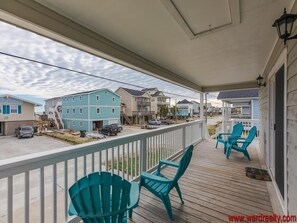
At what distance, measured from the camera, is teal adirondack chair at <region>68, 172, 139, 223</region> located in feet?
4.30

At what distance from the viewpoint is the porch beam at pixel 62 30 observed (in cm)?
151

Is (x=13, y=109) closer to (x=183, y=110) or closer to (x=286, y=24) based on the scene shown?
(x=286, y=24)

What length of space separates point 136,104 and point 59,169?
5.82 feet

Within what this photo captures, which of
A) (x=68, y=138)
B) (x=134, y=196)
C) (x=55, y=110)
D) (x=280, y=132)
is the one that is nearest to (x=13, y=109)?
(x=55, y=110)

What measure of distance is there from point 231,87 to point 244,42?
13.3 ft

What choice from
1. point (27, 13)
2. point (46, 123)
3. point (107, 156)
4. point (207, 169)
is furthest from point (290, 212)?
point (27, 13)

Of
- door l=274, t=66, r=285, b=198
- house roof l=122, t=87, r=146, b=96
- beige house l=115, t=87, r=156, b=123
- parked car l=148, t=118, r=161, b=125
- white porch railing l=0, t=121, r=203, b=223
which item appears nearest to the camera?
white porch railing l=0, t=121, r=203, b=223

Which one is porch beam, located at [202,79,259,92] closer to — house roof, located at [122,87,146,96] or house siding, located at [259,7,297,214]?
house roof, located at [122,87,146,96]

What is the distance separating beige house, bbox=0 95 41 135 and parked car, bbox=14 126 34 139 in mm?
35

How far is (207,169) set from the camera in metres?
3.61

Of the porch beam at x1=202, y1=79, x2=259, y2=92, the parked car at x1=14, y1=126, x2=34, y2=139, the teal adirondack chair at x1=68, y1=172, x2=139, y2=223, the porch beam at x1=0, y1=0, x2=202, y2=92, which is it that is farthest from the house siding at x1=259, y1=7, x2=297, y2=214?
the porch beam at x1=202, y1=79, x2=259, y2=92

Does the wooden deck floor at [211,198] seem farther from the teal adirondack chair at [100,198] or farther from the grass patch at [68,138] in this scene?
the grass patch at [68,138]

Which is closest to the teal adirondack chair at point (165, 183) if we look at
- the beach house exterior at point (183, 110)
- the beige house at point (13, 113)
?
the beige house at point (13, 113)

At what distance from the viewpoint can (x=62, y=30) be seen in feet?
6.12
